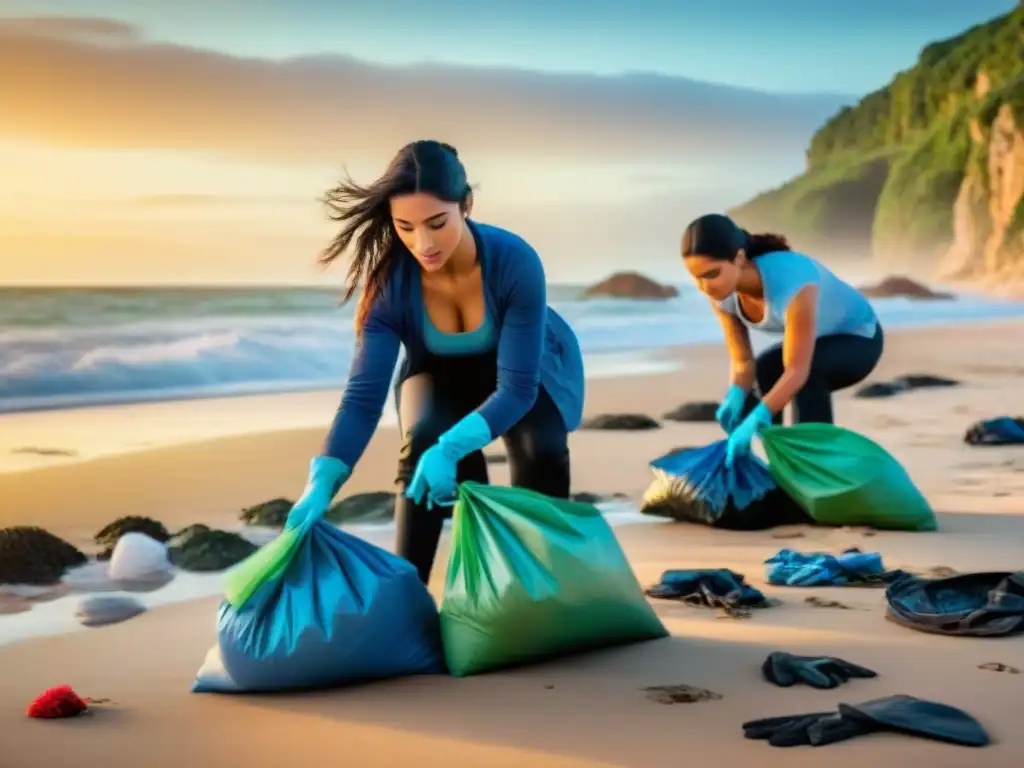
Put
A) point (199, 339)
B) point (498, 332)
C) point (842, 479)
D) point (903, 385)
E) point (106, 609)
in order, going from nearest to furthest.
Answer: point (498, 332), point (106, 609), point (842, 479), point (903, 385), point (199, 339)

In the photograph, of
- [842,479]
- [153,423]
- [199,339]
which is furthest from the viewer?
[199,339]

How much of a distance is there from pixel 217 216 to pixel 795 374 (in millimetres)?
25667

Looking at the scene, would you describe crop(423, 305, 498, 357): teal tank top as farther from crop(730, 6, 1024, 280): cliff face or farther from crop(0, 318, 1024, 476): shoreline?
crop(730, 6, 1024, 280): cliff face

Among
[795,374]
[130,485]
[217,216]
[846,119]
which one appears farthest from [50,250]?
[846,119]

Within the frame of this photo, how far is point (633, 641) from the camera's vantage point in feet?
10.2

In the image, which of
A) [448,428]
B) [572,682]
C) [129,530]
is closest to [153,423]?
[129,530]

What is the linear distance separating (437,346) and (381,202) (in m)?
0.40

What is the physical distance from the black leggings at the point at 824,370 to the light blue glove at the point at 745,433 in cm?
25

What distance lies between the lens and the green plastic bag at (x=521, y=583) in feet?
9.41

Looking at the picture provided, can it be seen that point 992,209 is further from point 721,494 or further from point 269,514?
point 269,514

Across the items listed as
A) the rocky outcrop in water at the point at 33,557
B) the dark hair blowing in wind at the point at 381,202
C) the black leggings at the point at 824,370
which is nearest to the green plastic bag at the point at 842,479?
the black leggings at the point at 824,370

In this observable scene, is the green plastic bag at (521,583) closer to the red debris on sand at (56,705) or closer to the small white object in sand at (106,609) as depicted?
the red debris on sand at (56,705)

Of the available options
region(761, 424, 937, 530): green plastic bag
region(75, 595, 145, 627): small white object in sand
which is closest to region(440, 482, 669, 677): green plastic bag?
region(75, 595, 145, 627): small white object in sand

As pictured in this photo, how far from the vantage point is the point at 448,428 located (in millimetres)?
3258
